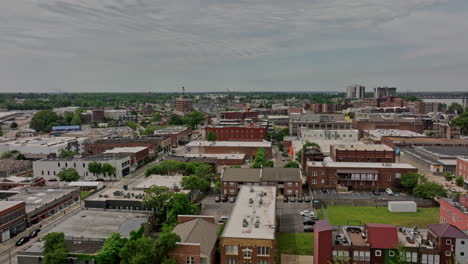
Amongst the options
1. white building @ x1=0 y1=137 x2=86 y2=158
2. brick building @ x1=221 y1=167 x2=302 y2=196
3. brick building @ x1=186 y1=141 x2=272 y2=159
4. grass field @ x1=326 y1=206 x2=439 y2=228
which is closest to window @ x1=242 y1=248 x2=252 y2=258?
grass field @ x1=326 y1=206 x2=439 y2=228

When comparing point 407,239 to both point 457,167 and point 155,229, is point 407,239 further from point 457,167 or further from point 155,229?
point 457,167

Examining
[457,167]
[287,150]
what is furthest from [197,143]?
[457,167]

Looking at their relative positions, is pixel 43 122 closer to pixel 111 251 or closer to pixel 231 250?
pixel 111 251

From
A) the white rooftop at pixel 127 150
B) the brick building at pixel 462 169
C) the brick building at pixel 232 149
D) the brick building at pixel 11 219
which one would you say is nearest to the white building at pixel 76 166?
the white rooftop at pixel 127 150

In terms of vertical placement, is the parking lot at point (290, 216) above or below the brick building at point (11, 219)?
below

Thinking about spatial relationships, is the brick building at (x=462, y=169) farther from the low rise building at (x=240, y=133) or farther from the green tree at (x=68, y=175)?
the green tree at (x=68, y=175)

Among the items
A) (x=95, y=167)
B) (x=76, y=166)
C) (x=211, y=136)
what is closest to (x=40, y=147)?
(x=76, y=166)
